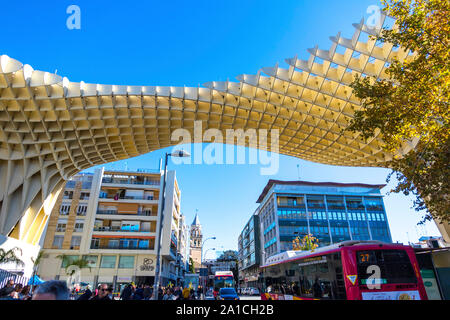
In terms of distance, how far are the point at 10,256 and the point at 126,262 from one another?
19781mm

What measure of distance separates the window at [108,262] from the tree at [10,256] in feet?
52.7

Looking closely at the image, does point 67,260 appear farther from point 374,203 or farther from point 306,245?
point 374,203

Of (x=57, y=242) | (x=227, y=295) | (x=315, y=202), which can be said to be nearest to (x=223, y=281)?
(x=227, y=295)

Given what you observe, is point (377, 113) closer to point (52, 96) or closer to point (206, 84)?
point (206, 84)

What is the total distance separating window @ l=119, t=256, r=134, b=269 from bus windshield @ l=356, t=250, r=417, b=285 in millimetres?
40486

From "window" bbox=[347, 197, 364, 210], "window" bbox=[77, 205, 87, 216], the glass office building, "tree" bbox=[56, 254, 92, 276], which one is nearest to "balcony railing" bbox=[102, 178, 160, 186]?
"window" bbox=[77, 205, 87, 216]

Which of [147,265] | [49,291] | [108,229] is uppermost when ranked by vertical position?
[108,229]

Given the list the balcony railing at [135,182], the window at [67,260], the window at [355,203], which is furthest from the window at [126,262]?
the window at [355,203]

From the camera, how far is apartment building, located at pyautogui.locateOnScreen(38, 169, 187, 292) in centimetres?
4278

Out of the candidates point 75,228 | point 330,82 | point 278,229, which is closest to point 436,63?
point 330,82

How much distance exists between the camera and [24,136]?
1004 inches

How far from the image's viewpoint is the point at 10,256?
2572 centimetres

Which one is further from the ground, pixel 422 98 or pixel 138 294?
pixel 422 98

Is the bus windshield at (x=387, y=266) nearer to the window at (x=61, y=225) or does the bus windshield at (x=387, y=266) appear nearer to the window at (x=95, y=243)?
the window at (x=95, y=243)
